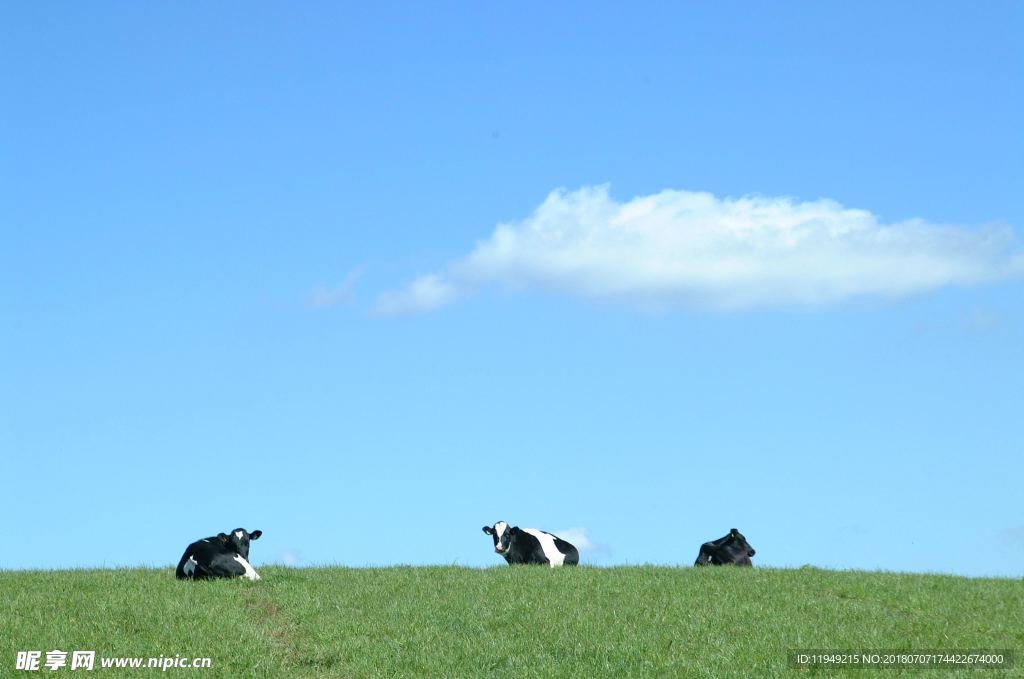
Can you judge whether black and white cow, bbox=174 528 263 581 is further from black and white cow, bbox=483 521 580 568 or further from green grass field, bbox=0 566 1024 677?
black and white cow, bbox=483 521 580 568

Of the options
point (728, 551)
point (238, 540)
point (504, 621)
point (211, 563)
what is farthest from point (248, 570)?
point (728, 551)

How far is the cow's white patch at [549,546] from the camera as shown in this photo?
34.3 meters

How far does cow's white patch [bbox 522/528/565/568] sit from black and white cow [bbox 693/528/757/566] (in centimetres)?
364

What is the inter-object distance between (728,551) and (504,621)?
12.8m

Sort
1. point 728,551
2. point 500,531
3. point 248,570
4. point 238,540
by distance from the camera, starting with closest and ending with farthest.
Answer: point 248,570 → point 238,540 → point 728,551 → point 500,531

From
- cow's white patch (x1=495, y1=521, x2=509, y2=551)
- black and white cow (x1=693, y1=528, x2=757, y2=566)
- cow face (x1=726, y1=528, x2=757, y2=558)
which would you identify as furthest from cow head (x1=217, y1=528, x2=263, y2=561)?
cow face (x1=726, y1=528, x2=757, y2=558)

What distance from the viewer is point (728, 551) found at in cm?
3412

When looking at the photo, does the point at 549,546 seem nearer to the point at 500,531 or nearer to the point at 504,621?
the point at 500,531

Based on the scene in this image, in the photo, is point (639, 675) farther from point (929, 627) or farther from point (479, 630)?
point (929, 627)

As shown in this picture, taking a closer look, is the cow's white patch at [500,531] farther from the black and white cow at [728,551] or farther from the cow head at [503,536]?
the black and white cow at [728,551]

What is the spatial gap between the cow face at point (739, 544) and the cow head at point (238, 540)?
12822 millimetres

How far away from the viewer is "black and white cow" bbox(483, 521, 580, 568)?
A: 34.3m

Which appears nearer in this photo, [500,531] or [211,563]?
[211,563]

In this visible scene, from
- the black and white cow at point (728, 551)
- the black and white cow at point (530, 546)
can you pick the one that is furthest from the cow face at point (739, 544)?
the black and white cow at point (530, 546)
